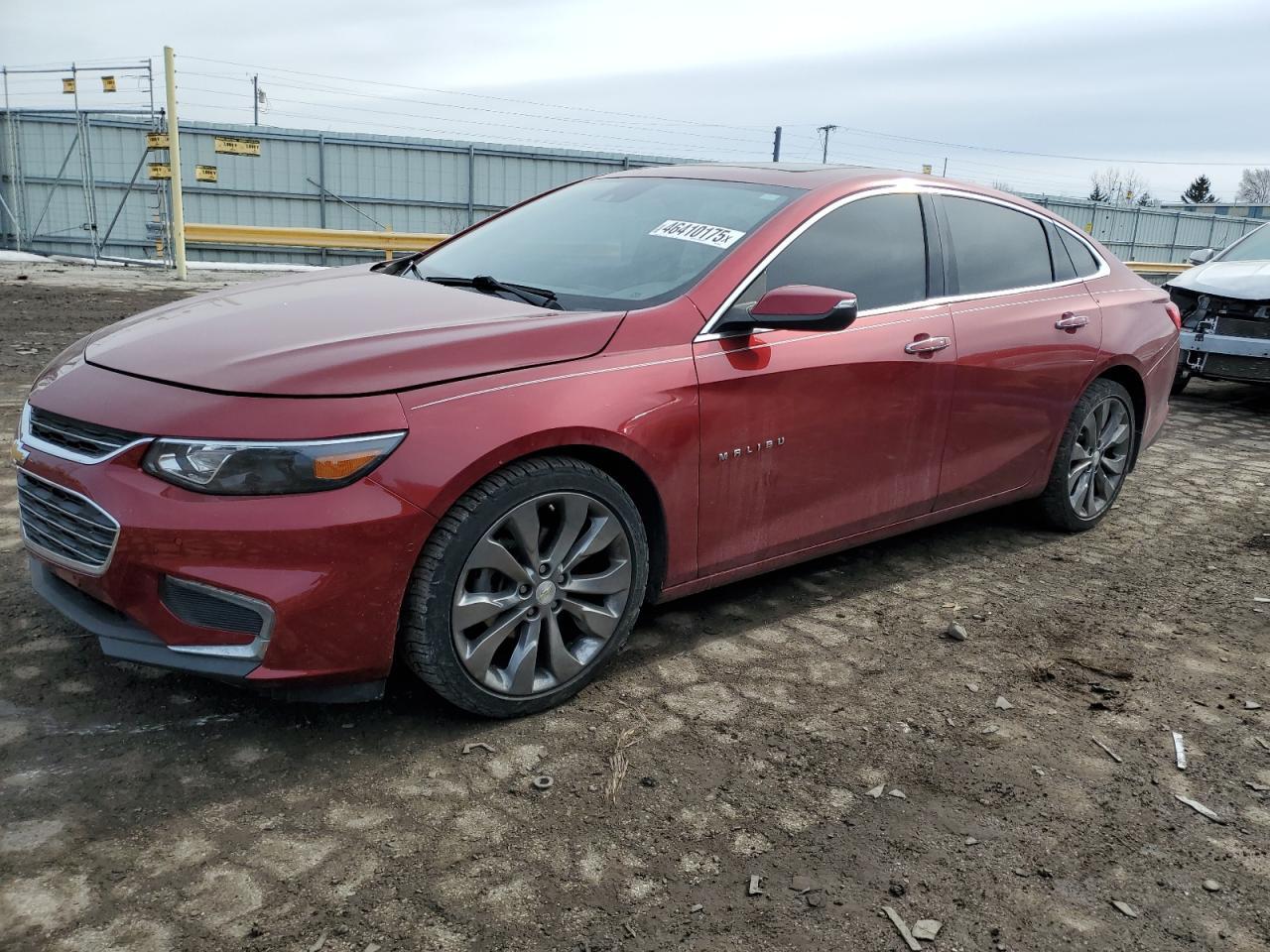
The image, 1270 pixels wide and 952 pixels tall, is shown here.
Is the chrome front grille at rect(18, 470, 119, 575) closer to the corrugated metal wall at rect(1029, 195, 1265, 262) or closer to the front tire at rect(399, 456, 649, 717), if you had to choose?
the front tire at rect(399, 456, 649, 717)

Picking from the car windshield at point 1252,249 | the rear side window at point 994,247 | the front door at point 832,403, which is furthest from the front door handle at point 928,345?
the car windshield at point 1252,249

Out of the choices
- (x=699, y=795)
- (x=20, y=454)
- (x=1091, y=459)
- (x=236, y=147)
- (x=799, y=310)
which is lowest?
(x=699, y=795)

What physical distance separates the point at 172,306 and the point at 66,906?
6.70 feet

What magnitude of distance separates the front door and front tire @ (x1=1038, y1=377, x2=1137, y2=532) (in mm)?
1031

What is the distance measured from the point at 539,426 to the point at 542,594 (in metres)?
0.49

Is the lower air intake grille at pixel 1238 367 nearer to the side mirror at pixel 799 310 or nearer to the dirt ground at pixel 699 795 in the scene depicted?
the dirt ground at pixel 699 795

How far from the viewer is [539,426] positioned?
2811 millimetres

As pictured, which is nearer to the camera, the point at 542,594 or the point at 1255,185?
the point at 542,594

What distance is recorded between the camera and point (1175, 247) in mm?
31141

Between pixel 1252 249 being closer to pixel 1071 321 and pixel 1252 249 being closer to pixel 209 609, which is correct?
pixel 1071 321

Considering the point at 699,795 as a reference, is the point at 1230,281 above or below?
above

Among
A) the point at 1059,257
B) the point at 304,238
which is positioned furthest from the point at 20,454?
the point at 304,238

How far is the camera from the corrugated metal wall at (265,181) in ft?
61.9

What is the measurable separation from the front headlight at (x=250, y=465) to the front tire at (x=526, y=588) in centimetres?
34
